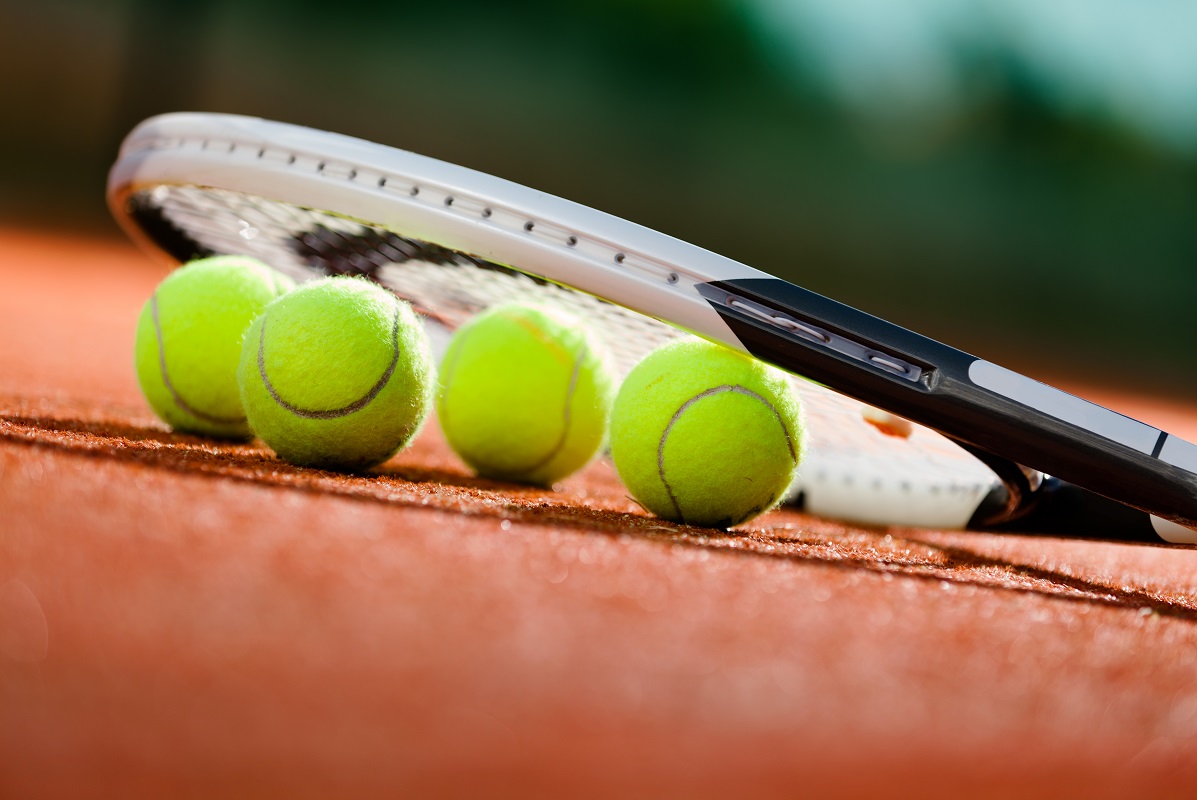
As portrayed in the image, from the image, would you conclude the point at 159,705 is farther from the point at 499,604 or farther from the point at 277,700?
the point at 499,604

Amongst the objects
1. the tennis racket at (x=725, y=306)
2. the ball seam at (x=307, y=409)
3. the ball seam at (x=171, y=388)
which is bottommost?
the ball seam at (x=171, y=388)

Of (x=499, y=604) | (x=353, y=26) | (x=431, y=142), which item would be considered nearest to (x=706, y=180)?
(x=431, y=142)

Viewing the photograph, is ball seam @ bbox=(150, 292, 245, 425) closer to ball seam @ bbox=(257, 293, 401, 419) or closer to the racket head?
the racket head

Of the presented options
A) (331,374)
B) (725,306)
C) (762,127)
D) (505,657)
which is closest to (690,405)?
(725,306)

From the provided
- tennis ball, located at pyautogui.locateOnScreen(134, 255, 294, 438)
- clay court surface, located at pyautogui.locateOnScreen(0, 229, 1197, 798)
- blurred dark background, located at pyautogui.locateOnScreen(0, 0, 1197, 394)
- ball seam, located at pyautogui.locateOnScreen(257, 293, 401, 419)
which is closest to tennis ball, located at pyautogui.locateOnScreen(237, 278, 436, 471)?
ball seam, located at pyautogui.locateOnScreen(257, 293, 401, 419)

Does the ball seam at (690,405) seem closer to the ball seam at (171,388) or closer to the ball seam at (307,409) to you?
the ball seam at (307,409)

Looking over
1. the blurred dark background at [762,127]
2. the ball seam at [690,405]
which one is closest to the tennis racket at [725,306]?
the ball seam at [690,405]

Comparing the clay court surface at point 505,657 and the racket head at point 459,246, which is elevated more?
the racket head at point 459,246
